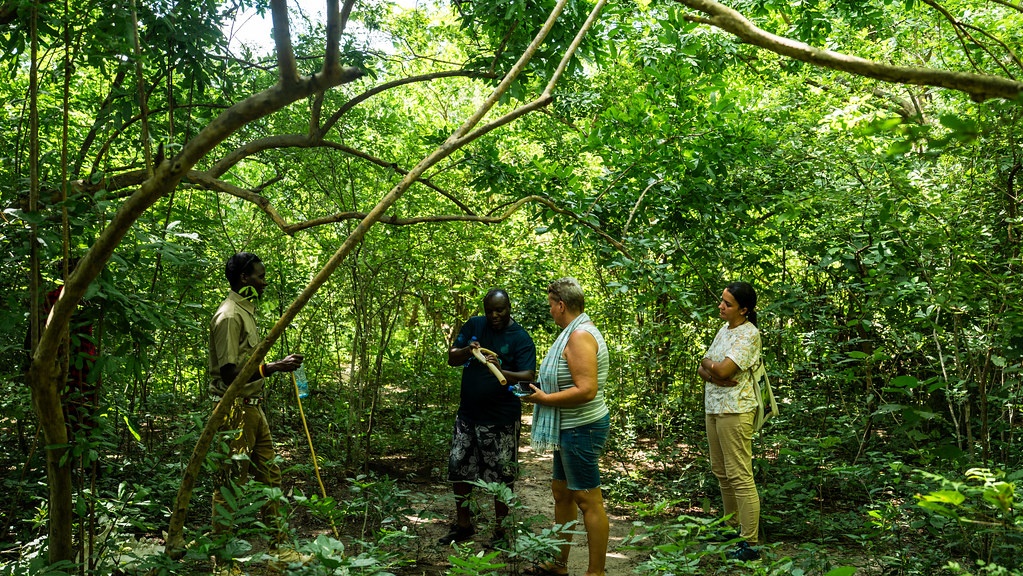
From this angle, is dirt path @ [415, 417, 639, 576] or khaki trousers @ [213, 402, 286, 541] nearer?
khaki trousers @ [213, 402, 286, 541]

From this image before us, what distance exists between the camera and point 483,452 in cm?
506

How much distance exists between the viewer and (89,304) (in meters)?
2.94

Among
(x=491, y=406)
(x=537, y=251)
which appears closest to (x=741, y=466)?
(x=491, y=406)

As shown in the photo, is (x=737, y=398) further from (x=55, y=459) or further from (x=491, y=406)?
(x=55, y=459)

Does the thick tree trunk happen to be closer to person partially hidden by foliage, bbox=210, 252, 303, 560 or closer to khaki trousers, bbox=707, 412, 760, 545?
person partially hidden by foliage, bbox=210, 252, 303, 560

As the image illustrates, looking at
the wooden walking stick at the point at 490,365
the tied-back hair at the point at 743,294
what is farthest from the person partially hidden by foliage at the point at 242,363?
the tied-back hair at the point at 743,294

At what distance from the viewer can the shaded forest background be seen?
2795 mm

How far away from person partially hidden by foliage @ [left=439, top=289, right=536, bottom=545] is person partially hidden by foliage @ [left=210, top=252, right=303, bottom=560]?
4.20ft

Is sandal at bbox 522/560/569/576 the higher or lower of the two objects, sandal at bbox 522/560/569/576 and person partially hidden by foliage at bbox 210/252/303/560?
the lower

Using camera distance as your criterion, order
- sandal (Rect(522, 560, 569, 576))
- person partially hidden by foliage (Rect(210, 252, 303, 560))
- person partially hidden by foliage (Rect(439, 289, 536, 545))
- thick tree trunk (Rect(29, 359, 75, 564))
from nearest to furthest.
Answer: thick tree trunk (Rect(29, 359, 75, 564))
sandal (Rect(522, 560, 569, 576))
person partially hidden by foliage (Rect(210, 252, 303, 560))
person partially hidden by foliage (Rect(439, 289, 536, 545))

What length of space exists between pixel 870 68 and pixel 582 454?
2818mm

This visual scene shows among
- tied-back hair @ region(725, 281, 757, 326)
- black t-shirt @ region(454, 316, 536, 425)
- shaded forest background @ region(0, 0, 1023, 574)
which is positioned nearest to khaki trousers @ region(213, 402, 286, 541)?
shaded forest background @ region(0, 0, 1023, 574)

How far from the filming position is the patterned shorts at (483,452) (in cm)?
504

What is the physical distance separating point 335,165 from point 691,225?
3.21 meters
